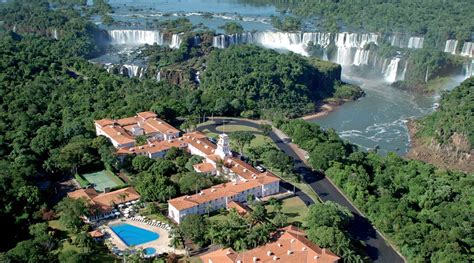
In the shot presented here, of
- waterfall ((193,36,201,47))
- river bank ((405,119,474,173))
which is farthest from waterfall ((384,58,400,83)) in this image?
waterfall ((193,36,201,47))

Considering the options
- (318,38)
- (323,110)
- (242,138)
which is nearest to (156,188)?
(242,138)

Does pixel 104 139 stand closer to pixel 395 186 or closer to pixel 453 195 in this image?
pixel 395 186

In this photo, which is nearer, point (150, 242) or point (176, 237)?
point (176, 237)

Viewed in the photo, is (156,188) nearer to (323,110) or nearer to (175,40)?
(323,110)

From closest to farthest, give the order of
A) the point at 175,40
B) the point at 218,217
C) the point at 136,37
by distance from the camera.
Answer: the point at 218,217
the point at 175,40
the point at 136,37

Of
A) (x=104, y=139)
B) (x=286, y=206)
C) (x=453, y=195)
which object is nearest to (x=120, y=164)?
(x=104, y=139)

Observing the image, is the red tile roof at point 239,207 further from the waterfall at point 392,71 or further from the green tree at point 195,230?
the waterfall at point 392,71

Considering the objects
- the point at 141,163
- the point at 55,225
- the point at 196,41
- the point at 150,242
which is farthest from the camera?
the point at 196,41

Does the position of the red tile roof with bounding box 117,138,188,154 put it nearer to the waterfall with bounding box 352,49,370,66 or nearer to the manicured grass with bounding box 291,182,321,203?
the manicured grass with bounding box 291,182,321,203
